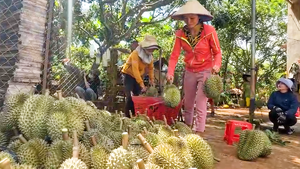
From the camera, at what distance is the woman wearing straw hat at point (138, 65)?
219 inches

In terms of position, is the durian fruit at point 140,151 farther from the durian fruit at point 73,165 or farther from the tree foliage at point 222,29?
the tree foliage at point 222,29

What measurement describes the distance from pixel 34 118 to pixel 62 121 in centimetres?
23

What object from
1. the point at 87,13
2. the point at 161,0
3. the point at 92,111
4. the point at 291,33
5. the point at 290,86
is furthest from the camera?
the point at 87,13

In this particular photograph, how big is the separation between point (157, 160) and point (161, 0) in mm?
10869

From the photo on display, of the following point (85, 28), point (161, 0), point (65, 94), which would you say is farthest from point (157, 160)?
point (85, 28)

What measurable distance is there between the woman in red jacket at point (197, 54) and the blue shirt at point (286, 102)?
2179 mm

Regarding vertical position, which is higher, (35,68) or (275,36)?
(275,36)

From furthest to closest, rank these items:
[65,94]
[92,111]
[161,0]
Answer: [161,0] < [65,94] < [92,111]

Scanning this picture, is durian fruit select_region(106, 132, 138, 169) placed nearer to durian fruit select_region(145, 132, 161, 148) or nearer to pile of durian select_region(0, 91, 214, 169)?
pile of durian select_region(0, 91, 214, 169)

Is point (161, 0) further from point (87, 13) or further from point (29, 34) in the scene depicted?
point (29, 34)

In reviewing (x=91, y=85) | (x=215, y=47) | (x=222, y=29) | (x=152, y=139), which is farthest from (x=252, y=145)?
(x=222, y=29)

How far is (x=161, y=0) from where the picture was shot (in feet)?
39.6

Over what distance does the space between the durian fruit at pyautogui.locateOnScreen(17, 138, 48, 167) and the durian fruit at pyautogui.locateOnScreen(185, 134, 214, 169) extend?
1.08m

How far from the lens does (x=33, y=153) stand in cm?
197
